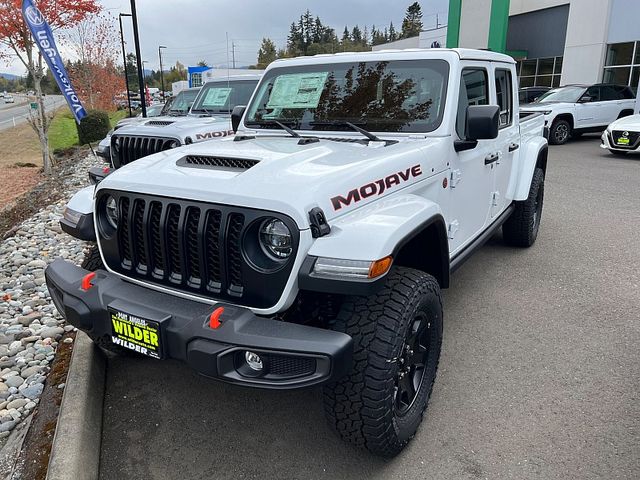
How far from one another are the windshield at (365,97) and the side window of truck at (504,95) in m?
1.08

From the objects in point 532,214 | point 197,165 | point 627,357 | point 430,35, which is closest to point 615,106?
point 532,214

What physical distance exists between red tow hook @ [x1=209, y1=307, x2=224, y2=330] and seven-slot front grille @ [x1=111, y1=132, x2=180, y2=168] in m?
4.38

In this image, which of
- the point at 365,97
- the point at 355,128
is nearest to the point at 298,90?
the point at 365,97

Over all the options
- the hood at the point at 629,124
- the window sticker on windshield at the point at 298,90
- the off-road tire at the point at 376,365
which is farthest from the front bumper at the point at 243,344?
the hood at the point at 629,124

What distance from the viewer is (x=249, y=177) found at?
8.37 ft

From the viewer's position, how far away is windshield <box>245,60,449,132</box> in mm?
3516

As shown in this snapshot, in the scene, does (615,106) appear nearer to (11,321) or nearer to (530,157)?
(530,157)

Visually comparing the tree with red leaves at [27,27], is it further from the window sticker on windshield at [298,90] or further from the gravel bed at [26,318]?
the window sticker on windshield at [298,90]

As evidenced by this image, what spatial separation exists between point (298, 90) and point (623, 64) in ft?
65.8

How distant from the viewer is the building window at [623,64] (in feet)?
62.1

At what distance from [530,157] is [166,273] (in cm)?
399

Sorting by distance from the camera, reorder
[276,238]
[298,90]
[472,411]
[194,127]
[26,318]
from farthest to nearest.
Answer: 1. [194,127]
2. [26,318]
3. [298,90]
4. [472,411]
5. [276,238]

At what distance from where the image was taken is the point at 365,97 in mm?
3646

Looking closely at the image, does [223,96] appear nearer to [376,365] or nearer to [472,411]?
[472,411]
